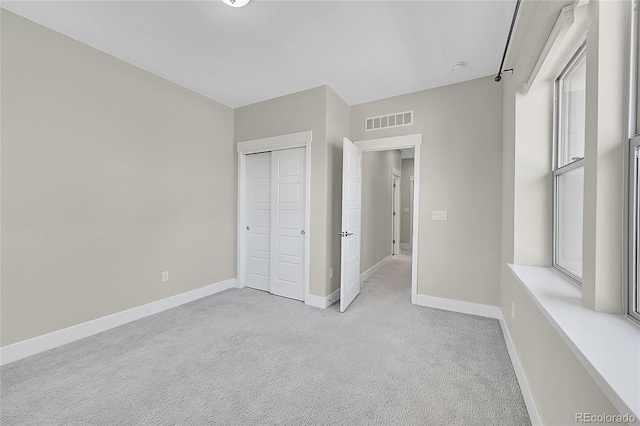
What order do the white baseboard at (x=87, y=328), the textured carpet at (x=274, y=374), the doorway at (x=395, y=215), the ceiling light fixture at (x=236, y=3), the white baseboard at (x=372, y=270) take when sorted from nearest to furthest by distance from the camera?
the textured carpet at (x=274, y=374) → the ceiling light fixture at (x=236, y=3) → the white baseboard at (x=87, y=328) → the white baseboard at (x=372, y=270) → the doorway at (x=395, y=215)

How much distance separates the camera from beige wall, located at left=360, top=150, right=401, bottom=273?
177 inches

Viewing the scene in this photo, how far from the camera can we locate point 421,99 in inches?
129

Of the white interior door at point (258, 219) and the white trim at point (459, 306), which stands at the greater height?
the white interior door at point (258, 219)

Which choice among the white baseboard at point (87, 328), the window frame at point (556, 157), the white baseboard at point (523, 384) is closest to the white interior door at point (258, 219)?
the white baseboard at point (87, 328)

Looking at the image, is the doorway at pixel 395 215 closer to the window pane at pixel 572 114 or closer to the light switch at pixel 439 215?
the light switch at pixel 439 215

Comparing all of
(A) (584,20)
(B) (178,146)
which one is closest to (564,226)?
(A) (584,20)

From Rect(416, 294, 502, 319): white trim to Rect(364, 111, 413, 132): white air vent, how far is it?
2302 millimetres

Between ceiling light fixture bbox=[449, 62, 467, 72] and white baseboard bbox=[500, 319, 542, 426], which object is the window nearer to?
white baseboard bbox=[500, 319, 542, 426]

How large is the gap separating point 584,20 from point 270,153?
325 cm

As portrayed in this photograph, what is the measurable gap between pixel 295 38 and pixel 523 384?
3.20 meters

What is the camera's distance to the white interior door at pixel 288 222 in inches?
136

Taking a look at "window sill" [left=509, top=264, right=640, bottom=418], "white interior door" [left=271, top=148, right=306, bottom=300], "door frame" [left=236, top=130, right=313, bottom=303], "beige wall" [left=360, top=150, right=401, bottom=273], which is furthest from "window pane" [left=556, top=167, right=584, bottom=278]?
"beige wall" [left=360, top=150, right=401, bottom=273]

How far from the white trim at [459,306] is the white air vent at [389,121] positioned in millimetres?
2302

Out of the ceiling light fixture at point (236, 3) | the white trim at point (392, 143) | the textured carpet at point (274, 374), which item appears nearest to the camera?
the textured carpet at point (274, 374)
